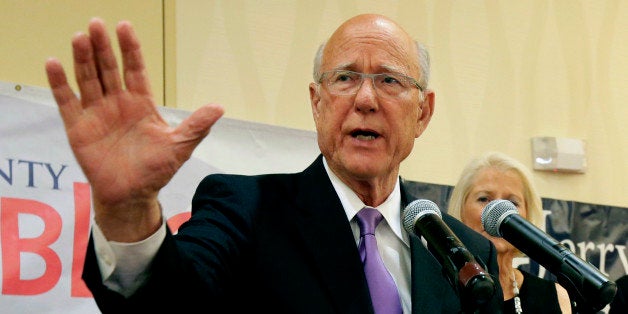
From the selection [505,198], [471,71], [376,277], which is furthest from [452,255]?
[471,71]

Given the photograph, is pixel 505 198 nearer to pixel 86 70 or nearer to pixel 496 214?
pixel 496 214

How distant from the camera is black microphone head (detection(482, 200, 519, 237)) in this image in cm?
150

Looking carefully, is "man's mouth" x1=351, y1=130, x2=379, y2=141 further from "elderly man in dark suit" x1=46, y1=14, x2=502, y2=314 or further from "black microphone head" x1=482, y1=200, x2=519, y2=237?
"black microphone head" x1=482, y1=200, x2=519, y2=237

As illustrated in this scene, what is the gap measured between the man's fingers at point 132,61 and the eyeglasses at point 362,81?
0.72 m

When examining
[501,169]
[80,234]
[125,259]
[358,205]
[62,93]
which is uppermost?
[62,93]

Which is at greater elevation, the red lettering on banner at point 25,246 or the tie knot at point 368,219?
the tie knot at point 368,219

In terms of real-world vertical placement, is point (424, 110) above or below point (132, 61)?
below

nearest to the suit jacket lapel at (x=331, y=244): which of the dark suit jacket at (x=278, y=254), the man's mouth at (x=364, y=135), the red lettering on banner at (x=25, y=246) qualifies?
the dark suit jacket at (x=278, y=254)

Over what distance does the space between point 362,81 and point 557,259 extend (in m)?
0.66

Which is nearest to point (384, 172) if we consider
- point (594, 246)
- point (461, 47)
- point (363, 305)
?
point (363, 305)

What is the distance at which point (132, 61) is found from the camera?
45.7 inches

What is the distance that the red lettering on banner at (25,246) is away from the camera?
2.48 m

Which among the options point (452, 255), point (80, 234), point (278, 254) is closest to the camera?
point (452, 255)

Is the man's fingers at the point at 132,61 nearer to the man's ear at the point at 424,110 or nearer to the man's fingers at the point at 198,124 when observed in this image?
the man's fingers at the point at 198,124
